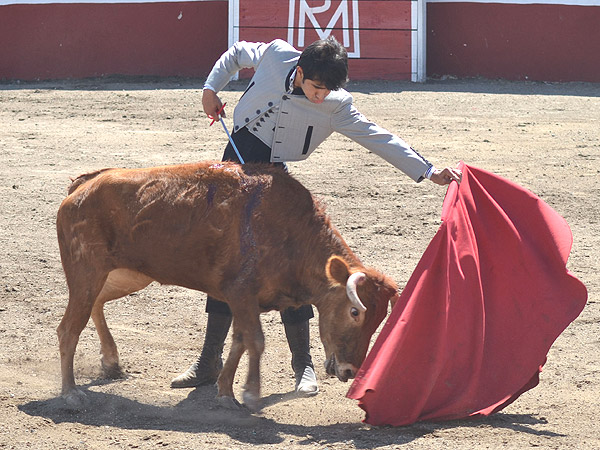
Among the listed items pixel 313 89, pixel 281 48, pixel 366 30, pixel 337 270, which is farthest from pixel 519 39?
pixel 337 270

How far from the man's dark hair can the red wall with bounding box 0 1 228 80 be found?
9353 millimetres

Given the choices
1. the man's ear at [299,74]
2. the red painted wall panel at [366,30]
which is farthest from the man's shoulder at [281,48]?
the red painted wall panel at [366,30]

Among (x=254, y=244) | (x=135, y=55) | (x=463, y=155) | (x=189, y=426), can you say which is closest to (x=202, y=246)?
(x=254, y=244)

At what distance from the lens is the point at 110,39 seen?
13.1 m

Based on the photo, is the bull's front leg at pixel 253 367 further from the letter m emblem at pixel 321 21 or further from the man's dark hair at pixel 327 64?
the letter m emblem at pixel 321 21

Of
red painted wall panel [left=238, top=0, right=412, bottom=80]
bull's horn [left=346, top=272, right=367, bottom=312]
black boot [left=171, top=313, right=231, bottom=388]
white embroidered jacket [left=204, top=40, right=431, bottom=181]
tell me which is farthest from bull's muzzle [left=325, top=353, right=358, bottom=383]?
red painted wall panel [left=238, top=0, right=412, bottom=80]

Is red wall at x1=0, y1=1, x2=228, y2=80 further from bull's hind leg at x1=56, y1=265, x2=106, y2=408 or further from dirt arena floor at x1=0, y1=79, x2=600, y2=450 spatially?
bull's hind leg at x1=56, y1=265, x2=106, y2=408

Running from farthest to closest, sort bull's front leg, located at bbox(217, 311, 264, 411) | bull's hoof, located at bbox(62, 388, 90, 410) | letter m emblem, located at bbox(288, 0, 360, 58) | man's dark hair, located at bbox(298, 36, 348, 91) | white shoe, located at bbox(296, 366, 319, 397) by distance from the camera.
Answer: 1. letter m emblem, located at bbox(288, 0, 360, 58)
2. white shoe, located at bbox(296, 366, 319, 397)
3. bull's hoof, located at bbox(62, 388, 90, 410)
4. bull's front leg, located at bbox(217, 311, 264, 411)
5. man's dark hair, located at bbox(298, 36, 348, 91)

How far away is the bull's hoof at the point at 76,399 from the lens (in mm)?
4277

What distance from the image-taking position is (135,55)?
13219 mm

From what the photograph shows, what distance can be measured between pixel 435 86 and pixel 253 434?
9.26 m

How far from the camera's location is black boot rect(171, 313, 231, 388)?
4633 millimetres

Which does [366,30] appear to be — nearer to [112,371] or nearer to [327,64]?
[112,371]

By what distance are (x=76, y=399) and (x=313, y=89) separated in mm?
1691
